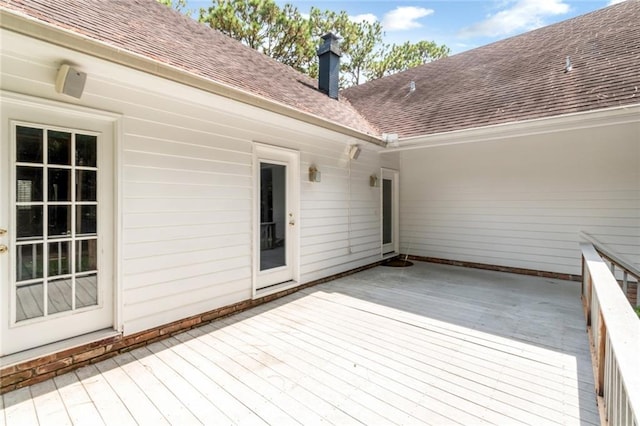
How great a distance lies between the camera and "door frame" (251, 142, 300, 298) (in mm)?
4262

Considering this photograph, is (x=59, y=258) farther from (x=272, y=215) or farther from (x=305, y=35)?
(x=305, y=35)

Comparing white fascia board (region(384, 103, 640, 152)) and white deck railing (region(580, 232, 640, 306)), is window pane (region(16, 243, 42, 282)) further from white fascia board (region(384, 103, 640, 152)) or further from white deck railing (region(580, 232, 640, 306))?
white deck railing (region(580, 232, 640, 306))

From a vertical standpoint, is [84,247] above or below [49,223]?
below

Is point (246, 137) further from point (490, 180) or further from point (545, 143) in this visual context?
point (545, 143)

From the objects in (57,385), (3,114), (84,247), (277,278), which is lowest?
(57,385)

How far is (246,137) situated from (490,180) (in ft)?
16.7

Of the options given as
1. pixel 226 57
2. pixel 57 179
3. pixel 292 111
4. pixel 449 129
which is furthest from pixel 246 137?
pixel 449 129

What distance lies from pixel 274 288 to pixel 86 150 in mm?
2871

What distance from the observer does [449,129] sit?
5.32 m

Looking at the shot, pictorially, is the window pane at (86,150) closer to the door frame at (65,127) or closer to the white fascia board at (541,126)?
the door frame at (65,127)

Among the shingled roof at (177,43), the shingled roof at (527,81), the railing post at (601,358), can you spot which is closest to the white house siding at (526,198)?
the shingled roof at (527,81)

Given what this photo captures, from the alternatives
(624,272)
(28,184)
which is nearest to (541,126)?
(624,272)

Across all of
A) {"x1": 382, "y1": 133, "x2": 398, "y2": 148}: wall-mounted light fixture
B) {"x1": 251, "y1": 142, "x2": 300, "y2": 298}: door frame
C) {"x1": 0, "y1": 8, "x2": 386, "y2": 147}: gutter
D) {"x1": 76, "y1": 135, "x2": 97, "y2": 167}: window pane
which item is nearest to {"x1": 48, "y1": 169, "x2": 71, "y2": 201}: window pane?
{"x1": 76, "y1": 135, "x2": 97, "y2": 167}: window pane

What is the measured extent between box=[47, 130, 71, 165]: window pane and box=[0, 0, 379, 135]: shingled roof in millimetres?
885
